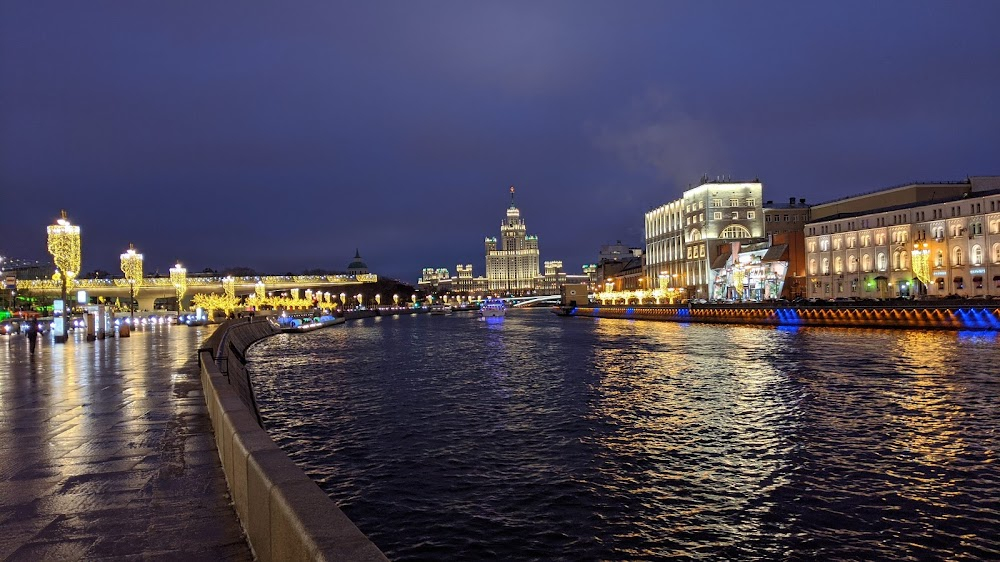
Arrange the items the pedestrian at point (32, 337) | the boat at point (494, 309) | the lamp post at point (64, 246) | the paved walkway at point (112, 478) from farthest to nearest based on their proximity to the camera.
Answer: the boat at point (494, 309)
the lamp post at point (64, 246)
the pedestrian at point (32, 337)
the paved walkway at point (112, 478)

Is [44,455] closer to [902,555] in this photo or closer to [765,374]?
[902,555]

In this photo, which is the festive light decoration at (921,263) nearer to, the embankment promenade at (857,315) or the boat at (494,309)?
the embankment promenade at (857,315)

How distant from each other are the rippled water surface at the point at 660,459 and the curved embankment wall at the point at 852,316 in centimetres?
2619

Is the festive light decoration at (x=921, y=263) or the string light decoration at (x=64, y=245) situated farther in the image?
the festive light decoration at (x=921, y=263)

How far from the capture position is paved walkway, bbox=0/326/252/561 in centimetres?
586

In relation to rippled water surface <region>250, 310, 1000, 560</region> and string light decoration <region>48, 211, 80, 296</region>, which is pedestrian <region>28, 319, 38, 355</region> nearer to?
string light decoration <region>48, 211, 80, 296</region>

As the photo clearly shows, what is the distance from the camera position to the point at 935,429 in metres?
15.6

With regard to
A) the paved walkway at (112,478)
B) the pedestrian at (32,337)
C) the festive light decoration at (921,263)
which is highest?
the festive light decoration at (921,263)

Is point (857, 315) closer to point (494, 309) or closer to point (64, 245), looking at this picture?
point (64, 245)

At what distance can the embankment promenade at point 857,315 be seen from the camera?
50219mm

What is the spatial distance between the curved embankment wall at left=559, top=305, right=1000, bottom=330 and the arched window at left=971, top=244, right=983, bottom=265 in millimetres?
18457

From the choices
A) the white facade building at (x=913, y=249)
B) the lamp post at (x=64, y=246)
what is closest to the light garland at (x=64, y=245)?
the lamp post at (x=64, y=246)

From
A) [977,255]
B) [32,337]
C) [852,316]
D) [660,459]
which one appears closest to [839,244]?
[977,255]

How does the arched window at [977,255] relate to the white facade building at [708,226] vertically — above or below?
below
